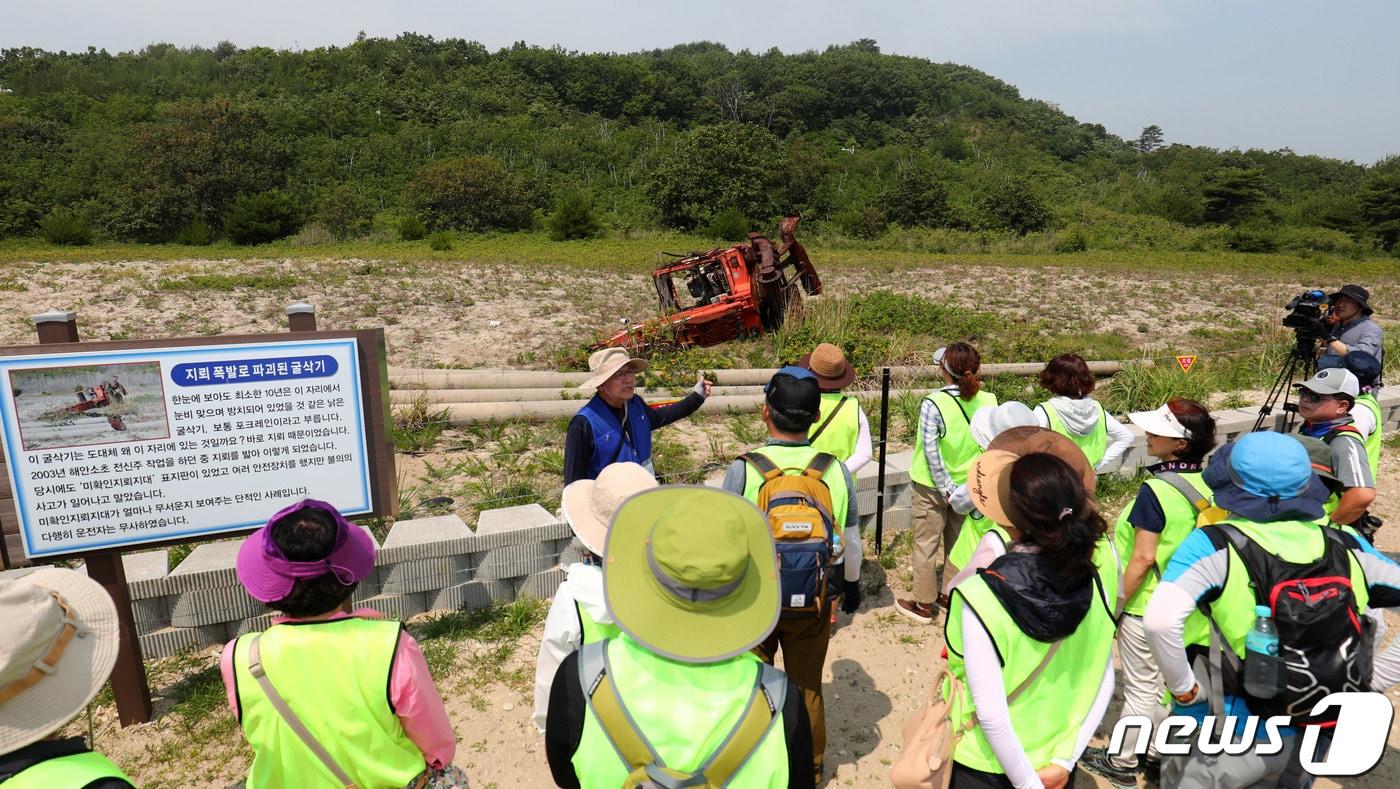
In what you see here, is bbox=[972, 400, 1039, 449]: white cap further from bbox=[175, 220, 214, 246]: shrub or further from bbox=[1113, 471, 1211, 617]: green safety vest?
bbox=[175, 220, 214, 246]: shrub

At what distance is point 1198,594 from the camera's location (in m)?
2.03

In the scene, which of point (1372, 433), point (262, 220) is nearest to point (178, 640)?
point (1372, 433)

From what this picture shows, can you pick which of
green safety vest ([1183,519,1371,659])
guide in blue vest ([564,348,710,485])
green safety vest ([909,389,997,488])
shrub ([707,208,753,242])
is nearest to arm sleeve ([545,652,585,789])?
green safety vest ([1183,519,1371,659])

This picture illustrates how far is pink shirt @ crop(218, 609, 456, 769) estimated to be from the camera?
5.79 ft

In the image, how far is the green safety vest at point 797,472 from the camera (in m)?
2.58

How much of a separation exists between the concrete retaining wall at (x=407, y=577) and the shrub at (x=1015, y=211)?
116 feet

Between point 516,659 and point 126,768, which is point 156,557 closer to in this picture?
point 126,768

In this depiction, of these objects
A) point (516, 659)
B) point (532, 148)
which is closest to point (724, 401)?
point (516, 659)

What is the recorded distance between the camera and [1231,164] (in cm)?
5581

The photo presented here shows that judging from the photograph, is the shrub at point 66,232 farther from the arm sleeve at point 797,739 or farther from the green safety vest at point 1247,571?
the green safety vest at point 1247,571

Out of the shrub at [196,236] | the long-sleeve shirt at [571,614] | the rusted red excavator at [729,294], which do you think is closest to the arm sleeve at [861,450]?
the long-sleeve shirt at [571,614]

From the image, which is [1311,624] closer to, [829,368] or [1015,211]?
[829,368]

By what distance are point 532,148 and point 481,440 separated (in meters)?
39.0

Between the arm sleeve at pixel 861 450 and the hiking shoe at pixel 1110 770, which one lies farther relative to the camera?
the arm sleeve at pixel 861 450
